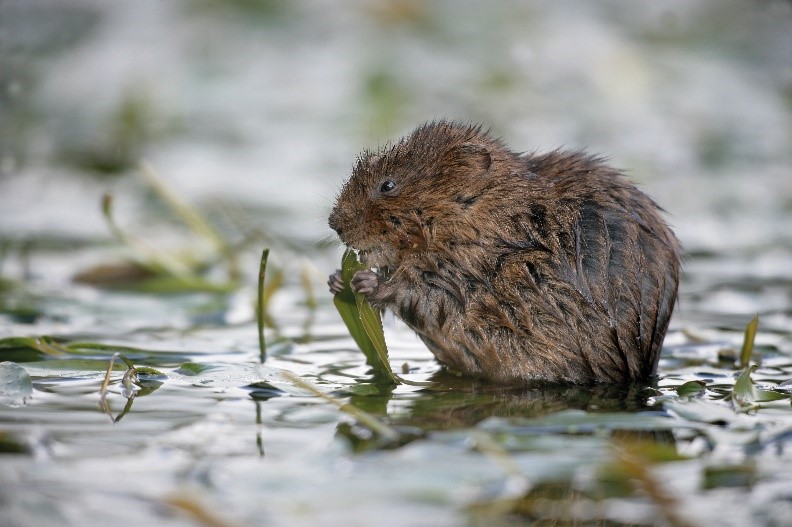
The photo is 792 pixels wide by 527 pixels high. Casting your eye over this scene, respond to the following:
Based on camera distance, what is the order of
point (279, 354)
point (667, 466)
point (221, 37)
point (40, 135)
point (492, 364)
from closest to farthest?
point (667, 466), point (492, 364), point (279, 354), point (40, 135), point (221, 37)

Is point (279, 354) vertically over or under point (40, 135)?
under

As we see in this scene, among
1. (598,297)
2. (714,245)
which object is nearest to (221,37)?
(714,245)

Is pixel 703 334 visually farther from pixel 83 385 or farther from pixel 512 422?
pixel 83 385

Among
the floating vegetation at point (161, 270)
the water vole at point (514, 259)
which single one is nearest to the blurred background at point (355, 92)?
the floating vegetation at point (161, 270)

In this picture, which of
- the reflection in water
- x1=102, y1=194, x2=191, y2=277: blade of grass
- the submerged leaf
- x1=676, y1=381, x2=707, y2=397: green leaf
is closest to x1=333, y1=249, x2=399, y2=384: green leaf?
the reflection in water

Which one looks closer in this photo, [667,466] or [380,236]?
[667,466]

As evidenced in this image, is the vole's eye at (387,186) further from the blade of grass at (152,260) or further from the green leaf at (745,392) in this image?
the blade of grass at (152,260)

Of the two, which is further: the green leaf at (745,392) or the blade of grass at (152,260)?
the blade of grass at (152,260)
